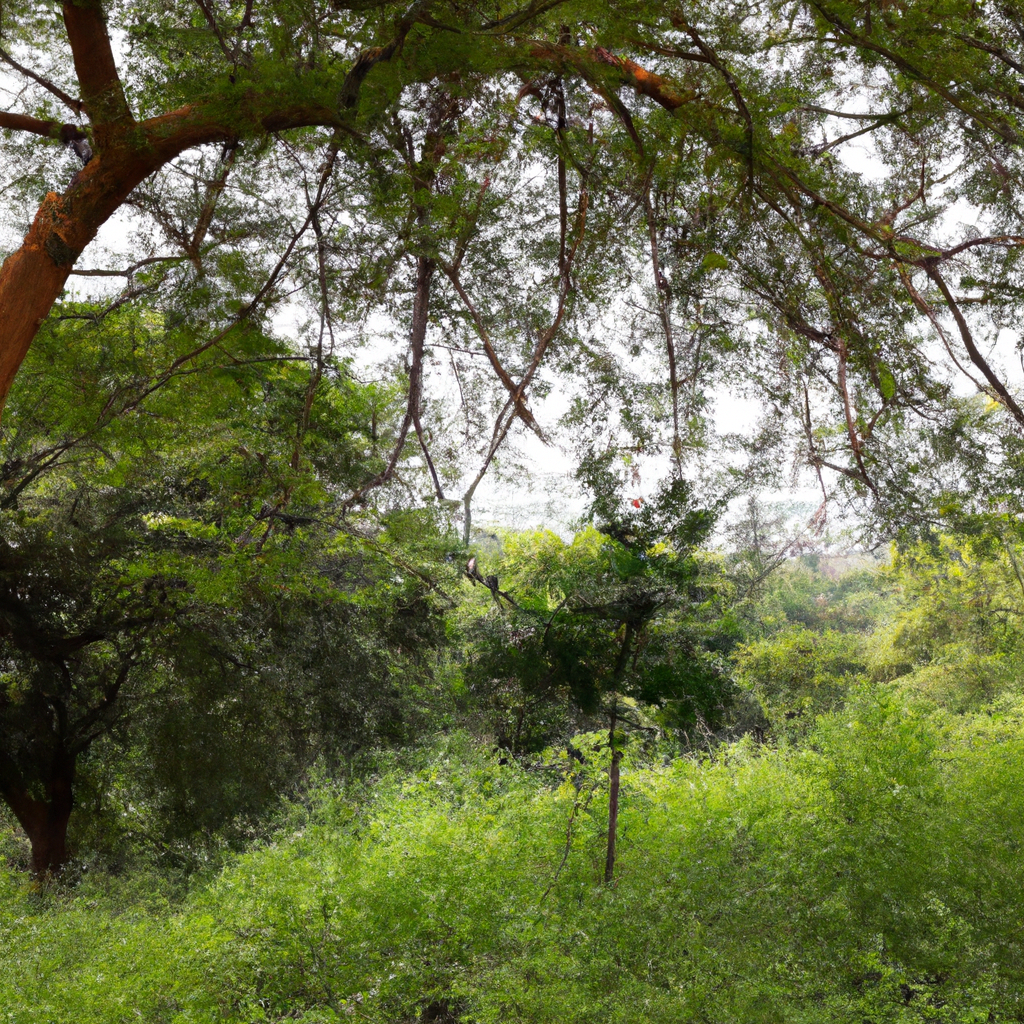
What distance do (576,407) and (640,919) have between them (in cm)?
249

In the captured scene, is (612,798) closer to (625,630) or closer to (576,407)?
(625,630)

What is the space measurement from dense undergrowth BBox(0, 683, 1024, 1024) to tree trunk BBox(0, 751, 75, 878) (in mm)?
2380

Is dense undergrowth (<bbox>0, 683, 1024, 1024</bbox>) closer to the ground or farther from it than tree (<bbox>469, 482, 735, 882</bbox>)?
closer to the ground

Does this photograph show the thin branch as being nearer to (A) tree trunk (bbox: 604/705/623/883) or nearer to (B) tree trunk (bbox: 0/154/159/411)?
(B) tree trunk (bbox: 0/154/159/411)

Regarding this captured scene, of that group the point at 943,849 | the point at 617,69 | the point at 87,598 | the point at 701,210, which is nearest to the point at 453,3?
the point at 617,69

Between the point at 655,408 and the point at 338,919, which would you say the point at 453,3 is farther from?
the point at 338,919

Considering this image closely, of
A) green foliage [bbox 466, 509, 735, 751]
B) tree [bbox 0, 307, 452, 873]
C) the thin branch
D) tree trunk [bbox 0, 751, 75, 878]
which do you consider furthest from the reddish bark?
tree trunk [bbox 0, 751, 75, 878]

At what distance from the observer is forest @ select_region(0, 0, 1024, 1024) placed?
2.84 meters

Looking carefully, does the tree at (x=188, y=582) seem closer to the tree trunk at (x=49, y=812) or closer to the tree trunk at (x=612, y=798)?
the tree trunk at (x=49, y=812)

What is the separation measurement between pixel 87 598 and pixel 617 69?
19.2ft

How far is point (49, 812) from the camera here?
7.12 meters

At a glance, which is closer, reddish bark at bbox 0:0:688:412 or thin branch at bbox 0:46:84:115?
reddish bark at bbox 0:0:688:412

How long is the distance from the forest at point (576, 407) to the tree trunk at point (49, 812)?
57.9 inches

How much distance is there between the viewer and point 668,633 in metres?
3.69
